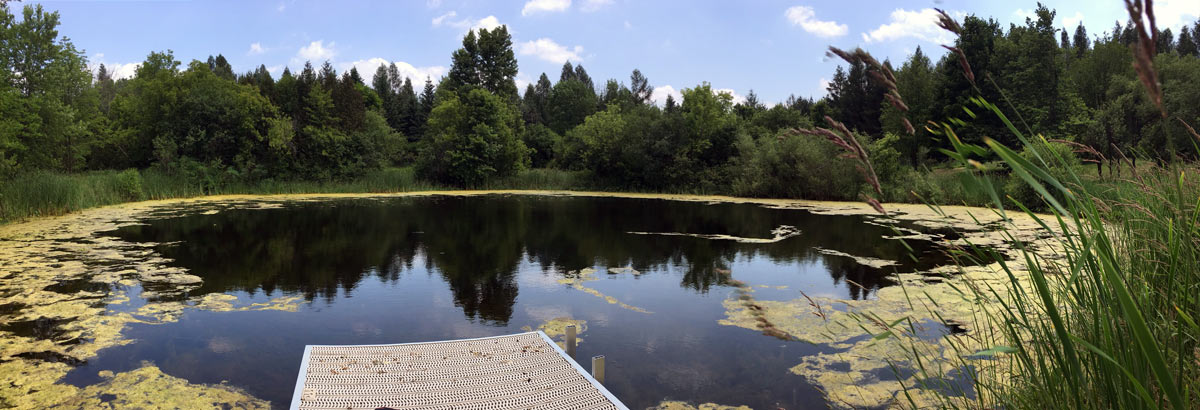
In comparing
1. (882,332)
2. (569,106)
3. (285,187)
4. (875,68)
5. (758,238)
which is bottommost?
(758,238)

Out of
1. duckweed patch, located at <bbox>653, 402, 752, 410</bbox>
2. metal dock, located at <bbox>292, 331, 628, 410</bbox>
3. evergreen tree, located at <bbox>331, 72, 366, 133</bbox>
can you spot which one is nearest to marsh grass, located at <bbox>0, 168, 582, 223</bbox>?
evergreen tree, located at <bbox>331, 72, 366, 133</bbox>

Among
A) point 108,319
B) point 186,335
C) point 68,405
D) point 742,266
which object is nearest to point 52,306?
point 108,319

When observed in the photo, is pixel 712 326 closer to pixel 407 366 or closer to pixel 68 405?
pixel 407 366

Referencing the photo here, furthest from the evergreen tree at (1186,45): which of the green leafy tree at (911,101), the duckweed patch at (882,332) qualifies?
the duckweed patch at (882,332)

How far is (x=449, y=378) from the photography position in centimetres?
350

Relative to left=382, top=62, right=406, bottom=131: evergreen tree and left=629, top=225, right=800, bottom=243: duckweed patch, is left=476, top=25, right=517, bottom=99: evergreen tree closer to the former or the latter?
left=382, top=62, right=406, bottom=131: evergreen tree

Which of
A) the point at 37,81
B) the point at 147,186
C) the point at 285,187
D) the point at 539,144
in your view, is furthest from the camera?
the point at 539,144

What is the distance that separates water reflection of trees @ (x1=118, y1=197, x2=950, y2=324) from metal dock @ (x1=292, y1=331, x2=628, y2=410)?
1370 millimetres

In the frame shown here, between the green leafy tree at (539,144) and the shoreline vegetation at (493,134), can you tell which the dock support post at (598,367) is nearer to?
the shoreline vegetation at (493,134)

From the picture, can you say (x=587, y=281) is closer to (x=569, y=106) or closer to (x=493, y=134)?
(x=493, y=134)

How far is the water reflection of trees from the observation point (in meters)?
6.85

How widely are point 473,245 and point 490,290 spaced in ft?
10.7

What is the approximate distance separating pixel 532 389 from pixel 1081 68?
37.1m

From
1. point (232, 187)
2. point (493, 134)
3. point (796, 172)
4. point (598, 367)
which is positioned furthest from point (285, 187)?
point (598, 367)
